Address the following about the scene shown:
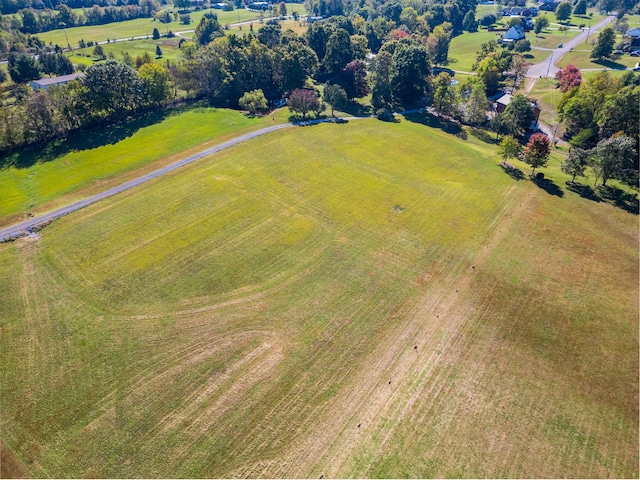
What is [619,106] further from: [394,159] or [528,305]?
[528,305]

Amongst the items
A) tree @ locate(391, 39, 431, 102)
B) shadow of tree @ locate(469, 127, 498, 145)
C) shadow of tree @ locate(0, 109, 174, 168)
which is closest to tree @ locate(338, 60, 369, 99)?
tree @ locate(391, 39, 431, 102)

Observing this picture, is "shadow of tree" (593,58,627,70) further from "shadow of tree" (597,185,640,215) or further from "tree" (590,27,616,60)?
"shadow of tree" (597,185,640,215)

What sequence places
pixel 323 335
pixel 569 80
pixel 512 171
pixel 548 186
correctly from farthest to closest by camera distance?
pixel 569 80
pixel 512 171
pixel 548 186
pixel 323 335

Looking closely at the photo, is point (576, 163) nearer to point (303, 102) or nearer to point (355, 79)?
point (303, 102)

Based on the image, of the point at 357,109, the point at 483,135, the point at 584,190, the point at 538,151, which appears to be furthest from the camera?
the point at 357,109

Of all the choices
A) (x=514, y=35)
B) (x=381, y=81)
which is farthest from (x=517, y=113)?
(x=514, y=35)
